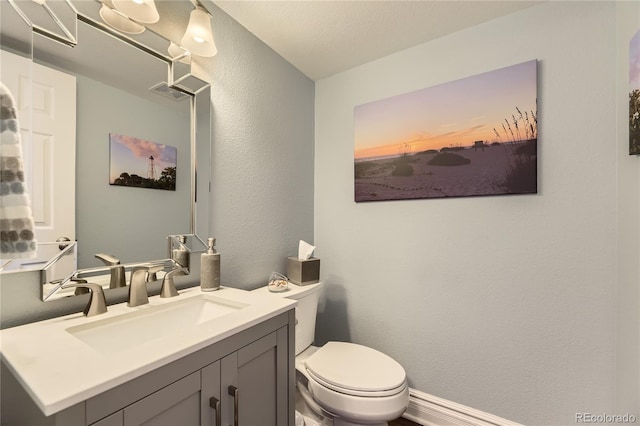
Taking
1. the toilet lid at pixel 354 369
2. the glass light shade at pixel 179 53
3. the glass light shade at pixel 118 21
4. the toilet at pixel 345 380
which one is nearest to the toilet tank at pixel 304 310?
the toilet at pixel 345 380

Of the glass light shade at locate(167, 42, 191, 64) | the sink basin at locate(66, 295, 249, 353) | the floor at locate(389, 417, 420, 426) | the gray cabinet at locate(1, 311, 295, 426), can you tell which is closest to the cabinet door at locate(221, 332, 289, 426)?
the gray cabinet at locate(1, 311, 295, 426)

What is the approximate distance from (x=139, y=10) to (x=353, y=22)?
1023 mm

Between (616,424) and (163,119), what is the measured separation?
2.40 meters

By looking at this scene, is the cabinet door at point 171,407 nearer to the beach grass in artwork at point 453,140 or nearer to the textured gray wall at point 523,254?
the textured gray wall at point 523,254

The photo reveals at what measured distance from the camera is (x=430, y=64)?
1.66m

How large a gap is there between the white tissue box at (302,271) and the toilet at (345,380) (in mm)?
57

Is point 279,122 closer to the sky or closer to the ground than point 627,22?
closer to the ground

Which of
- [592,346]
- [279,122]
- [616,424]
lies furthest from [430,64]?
[616,424]

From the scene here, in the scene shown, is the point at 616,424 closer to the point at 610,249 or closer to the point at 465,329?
the point at 465,329

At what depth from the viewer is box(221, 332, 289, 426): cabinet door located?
80cm

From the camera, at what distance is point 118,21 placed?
3.49ft

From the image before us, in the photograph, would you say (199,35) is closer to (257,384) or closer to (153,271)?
(153,271)

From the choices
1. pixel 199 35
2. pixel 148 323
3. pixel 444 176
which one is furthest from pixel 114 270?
pixel 444 176

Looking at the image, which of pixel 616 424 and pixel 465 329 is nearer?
pixel 616 424
